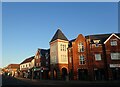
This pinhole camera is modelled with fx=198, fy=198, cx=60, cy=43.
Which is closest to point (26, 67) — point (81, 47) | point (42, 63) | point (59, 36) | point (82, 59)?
point (42, 63)

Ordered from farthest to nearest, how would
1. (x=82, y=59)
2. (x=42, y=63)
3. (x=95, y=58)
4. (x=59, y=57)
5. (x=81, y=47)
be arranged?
1. (x=42, y=63)
2. (x=59, y=57)
3. (x=81, y=47)
4. (x=82, y=59)
5. (x=95, y=58)

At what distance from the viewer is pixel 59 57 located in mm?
55875

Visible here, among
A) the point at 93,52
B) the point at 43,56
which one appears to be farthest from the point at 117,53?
the point at 43,56

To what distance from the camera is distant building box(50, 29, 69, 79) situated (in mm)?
55781

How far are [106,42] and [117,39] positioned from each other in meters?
2.82

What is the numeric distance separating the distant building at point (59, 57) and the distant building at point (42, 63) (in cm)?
513

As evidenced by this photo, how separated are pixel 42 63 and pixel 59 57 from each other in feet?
46.2

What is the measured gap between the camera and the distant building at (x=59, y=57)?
55.8m

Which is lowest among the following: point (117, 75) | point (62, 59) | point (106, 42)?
point (117, 75)

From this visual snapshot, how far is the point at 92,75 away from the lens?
48719 mm

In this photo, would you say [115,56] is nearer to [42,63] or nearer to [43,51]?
[42,63]

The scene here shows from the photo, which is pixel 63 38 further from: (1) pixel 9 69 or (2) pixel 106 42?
(1) pixel 9 69

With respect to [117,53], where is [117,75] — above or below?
below

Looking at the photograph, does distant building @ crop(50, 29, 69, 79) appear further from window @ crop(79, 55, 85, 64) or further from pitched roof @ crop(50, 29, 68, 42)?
window @ crop(79, 55, 85, 64)
